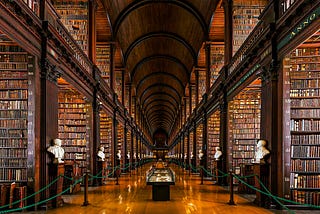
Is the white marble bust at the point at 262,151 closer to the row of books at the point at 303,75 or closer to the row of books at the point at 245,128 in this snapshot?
the row of books at the point at 303,75

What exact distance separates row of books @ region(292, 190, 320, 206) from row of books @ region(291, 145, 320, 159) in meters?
0.73

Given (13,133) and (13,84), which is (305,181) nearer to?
(13,133)

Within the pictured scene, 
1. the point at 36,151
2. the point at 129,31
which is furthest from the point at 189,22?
the point at 36,151

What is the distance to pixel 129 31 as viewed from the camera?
20875 millimetres

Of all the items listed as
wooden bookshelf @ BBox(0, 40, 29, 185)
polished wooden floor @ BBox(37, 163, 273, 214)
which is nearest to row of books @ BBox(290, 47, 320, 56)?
polished wooden floor @ BBox(37, 163, 273, 214)

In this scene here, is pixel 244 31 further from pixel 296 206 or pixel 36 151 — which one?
pixel 36 151

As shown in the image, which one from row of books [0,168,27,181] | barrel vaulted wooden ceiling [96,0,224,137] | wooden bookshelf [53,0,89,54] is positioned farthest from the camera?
barrel vaulted wooden ceiling [96,0,224,137]

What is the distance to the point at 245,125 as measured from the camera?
1403cm

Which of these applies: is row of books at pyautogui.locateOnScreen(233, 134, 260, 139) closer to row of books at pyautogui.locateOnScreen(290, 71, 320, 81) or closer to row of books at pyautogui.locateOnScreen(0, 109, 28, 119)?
row of books at pyautogui.locateOnScreen(290, 71, 320, 81)

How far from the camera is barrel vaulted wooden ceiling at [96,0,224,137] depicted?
1690cm

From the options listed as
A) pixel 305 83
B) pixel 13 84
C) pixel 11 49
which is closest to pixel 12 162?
pixel 13 84

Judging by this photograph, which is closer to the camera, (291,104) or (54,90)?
(291,104)

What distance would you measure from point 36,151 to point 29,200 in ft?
3.09

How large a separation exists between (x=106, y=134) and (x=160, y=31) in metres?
7.65
